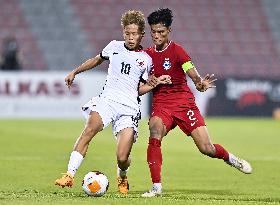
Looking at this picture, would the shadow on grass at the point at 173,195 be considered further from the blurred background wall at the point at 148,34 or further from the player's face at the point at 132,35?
the blurred background wall at the point at 148,34

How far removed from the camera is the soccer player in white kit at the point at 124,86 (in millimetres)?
9680

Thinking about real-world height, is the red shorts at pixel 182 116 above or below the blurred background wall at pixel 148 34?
below

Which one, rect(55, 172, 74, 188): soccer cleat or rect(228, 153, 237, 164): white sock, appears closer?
rect(55, 172, 74, 188): soccer cleat

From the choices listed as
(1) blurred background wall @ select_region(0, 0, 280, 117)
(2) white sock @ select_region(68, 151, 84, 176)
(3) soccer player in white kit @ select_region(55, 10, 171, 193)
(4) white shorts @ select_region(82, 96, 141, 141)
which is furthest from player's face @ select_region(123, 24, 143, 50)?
(1) blurred background wall @ select_region(0, 0, 280, 117)

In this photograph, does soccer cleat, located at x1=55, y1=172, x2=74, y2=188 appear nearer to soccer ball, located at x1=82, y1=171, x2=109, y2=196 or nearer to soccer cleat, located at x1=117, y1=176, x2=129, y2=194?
soccer ball, located at x1=82, y1=171, x2=109, y2=196

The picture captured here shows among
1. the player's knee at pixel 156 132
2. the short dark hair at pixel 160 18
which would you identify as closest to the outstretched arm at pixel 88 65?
the short dark hair at pixel 160 18

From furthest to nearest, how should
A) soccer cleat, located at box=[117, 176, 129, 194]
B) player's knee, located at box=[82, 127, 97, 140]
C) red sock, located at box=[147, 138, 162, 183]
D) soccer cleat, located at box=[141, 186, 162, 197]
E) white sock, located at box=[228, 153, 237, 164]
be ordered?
white sock, located at box=[228, 153, 237, 164] < soccer cleat, located at box=[117, 176, 129, 194] < player's knee, located at box=[82, 127, 97, 140] < red sock, located at box=[147, 138, 162, 183] < soccer cleat, located at box=[141, 186, 162, 197]

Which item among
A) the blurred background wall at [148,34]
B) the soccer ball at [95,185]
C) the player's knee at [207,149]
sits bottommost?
the soccer ball at [95,185]

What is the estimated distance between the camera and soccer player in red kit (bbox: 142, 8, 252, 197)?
9.59 metres

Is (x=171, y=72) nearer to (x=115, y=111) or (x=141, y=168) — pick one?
(x=115, y=111)

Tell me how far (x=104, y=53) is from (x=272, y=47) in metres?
25.2

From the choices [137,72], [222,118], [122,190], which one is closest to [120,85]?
[137,72]

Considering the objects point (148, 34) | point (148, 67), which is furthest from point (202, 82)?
point (148, 34)

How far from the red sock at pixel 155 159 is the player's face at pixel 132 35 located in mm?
1058
